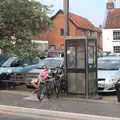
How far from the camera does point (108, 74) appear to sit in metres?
18.5

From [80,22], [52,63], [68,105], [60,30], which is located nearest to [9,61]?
[52,63]

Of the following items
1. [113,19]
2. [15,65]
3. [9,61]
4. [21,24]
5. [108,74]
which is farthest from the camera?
[113,19]

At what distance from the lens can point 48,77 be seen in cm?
1711

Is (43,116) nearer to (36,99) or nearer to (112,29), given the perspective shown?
(36,99)

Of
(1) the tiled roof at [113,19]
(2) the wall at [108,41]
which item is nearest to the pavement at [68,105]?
(2) the wall at [108,41]

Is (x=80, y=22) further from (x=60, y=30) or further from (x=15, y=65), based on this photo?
(x=15, y=65)

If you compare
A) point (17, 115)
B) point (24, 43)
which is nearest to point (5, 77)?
point (24, 43)

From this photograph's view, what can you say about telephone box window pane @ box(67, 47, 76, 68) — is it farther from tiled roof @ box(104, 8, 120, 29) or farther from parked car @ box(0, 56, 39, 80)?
tiled roof @ box(104, 8, 120, 29)

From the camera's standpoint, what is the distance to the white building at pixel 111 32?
65.0m

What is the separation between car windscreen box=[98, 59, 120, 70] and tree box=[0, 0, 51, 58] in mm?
3019

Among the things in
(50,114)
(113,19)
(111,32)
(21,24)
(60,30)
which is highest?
(113,19)

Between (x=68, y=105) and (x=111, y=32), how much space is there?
171 feet

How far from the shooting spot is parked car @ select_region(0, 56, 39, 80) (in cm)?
2108

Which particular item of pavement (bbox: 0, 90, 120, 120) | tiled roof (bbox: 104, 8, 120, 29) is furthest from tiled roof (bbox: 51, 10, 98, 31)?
pavement (bbox: 0, 90, 120, 120)
